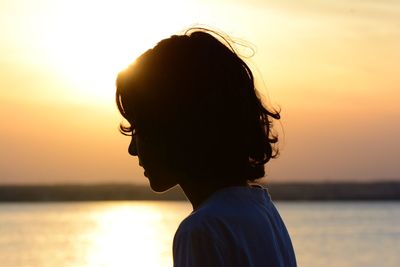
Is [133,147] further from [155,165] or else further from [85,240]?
[85,240]

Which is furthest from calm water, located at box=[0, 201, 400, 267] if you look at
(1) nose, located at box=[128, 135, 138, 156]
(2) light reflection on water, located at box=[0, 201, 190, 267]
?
(1) nose, located at box=[128, 135, 138, 156]

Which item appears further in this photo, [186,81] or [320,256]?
[320,256]

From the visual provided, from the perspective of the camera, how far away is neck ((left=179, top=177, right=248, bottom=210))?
2.01 meters

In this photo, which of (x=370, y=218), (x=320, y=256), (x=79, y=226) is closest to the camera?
(x=320, y=256)

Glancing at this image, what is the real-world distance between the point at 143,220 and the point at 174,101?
62522 mm

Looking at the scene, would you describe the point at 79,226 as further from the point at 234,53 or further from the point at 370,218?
the point at 234,53

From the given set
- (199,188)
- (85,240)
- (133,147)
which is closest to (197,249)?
(199,188)

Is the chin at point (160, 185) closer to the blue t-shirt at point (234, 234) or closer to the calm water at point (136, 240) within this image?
the blue t-shirt at point (234, 234)

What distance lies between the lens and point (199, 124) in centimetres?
199

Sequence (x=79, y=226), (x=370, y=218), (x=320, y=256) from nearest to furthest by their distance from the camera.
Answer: (x=320, y=256) < (x=79, y=226) < (x=370, y=218)

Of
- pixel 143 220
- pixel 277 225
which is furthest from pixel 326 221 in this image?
pixel 277 225

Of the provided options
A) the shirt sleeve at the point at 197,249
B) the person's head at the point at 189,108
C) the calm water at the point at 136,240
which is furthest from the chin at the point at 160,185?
the calm water at the point at 136,240

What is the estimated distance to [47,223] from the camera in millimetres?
56469

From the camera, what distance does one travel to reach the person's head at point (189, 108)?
1991mm
